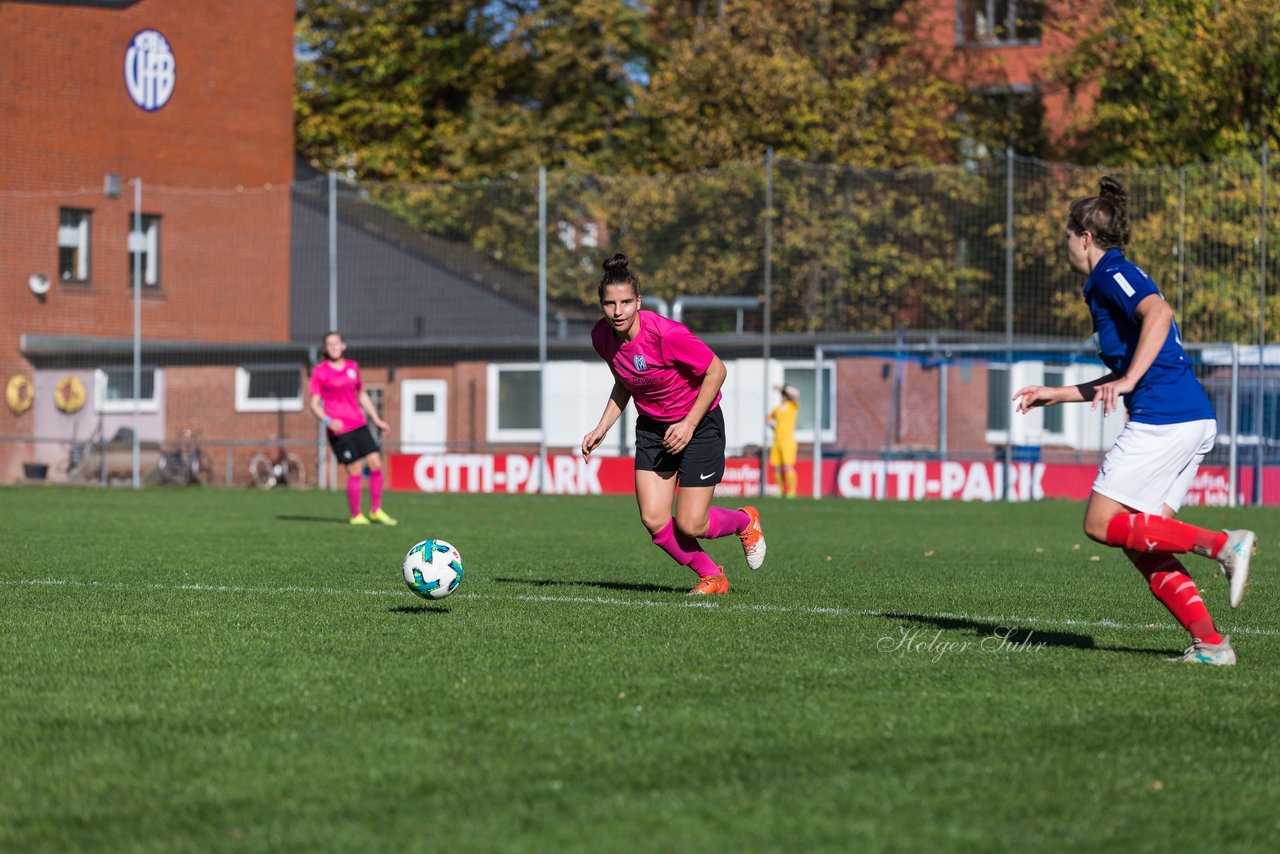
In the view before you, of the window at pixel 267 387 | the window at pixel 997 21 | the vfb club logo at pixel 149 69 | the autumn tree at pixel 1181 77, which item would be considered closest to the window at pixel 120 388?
the window at pixel 267 387

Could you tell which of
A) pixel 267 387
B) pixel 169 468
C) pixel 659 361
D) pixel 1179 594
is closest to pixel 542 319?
pixel 267 387

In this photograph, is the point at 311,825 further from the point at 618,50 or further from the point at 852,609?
the point at 618,50

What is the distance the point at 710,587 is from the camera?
974 cm

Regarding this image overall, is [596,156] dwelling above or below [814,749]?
above

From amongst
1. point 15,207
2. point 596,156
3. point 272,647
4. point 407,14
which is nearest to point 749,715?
point 272,647

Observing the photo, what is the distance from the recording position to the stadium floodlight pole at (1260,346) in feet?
80.5

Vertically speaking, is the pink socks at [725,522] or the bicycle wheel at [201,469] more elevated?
the pink socks at [725,522]

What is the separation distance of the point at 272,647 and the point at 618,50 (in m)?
33.2

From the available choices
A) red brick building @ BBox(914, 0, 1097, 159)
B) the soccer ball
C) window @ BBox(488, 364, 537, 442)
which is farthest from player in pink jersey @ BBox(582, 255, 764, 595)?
red brick building @ BBox(914, 0, 1097, 159)

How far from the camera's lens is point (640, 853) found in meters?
3.89

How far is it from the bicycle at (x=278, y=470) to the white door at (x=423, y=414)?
218 centimetres

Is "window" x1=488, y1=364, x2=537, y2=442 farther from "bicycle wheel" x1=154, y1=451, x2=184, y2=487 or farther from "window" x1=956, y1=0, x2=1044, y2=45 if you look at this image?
"window" x1=956, y1=0, x2=1044, y2=45

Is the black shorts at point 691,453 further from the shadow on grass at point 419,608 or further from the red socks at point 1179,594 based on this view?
the red socks at point 1179,594

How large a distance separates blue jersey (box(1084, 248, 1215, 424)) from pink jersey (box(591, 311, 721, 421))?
8.74ft
